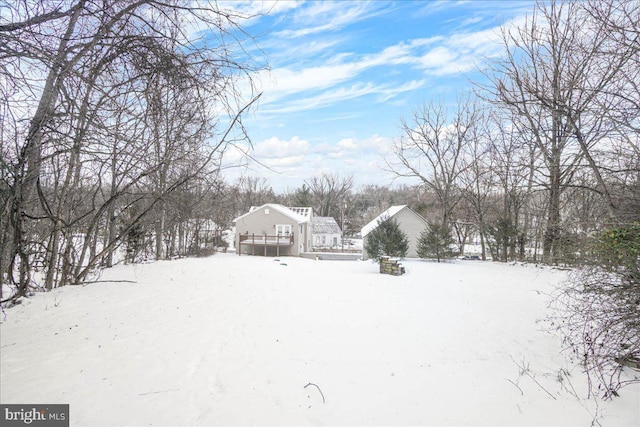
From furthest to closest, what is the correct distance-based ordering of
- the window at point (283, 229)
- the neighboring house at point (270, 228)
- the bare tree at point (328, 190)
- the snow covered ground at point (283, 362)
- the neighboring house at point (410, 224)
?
the bare tree at point (328, 190), the window at point (283, 229), the neighboring house at point (270, 228), the neighboring house at point (410, 224), the snow covered ground at point (283, 362)

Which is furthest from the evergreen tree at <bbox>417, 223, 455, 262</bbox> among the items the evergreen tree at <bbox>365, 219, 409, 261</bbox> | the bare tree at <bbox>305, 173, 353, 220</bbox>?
the bare tree at <bbox>305, 173, 353, 220</bbox>

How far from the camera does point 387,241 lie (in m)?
14.7

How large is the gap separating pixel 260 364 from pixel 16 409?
6.64ft

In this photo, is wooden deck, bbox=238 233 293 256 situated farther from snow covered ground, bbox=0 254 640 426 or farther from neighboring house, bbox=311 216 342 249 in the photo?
snow covered ground, bbox=0 254 640 426

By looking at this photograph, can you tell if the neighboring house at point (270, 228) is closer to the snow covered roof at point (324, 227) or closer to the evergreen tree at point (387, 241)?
the evergreen tree at point (387, 241)

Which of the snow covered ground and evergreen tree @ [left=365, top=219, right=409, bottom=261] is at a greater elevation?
evergreen tree @ [left=365, top=219, right=409, bottom=261]

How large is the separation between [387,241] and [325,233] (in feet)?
73.8

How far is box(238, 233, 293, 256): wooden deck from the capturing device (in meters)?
23.5

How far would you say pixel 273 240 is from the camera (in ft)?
80.0

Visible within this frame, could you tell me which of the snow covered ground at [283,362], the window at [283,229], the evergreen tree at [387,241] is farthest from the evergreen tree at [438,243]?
the window at [283,229]

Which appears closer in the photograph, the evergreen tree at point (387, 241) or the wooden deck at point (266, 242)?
the evergreen tree at point (387, 241)

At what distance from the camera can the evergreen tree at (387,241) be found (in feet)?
48.4

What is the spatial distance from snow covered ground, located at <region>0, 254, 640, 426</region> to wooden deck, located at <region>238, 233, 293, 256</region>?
1710 cm

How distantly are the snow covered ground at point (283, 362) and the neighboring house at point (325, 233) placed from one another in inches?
1197
